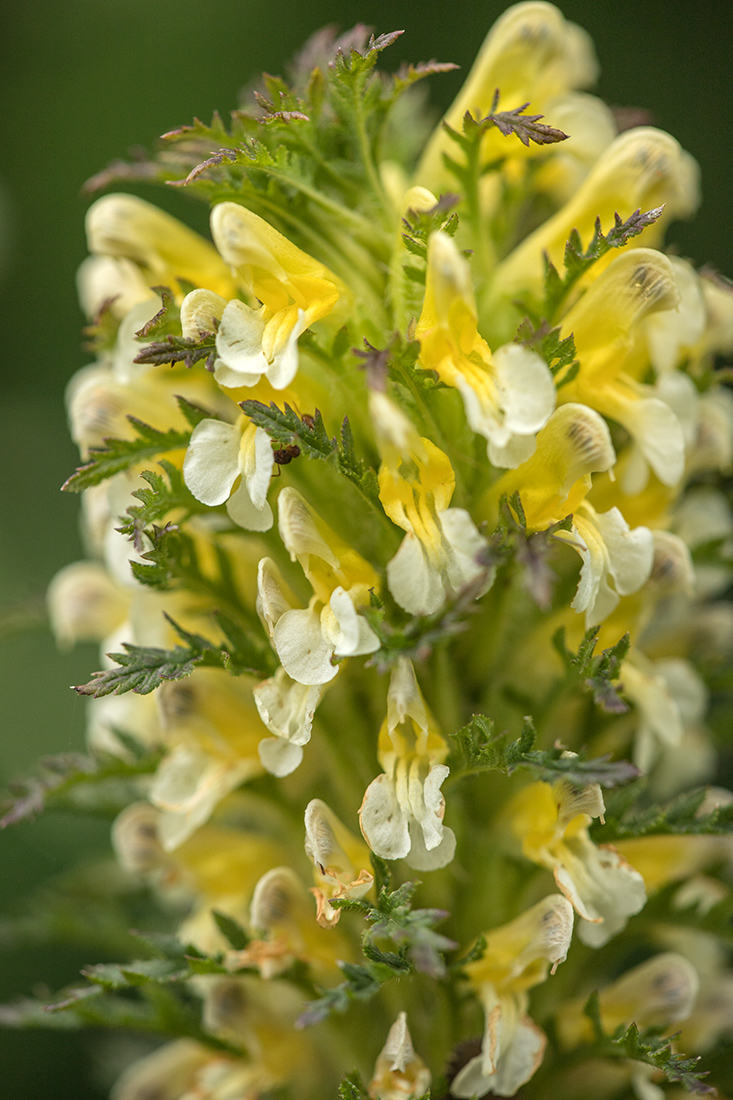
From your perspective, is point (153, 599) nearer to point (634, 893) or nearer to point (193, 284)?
point (193, 284)

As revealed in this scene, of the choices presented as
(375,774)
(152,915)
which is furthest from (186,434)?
(152,915)

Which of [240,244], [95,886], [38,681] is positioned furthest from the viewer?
[38,681]

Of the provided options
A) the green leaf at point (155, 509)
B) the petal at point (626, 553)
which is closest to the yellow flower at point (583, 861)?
the petal at point (626, 553)

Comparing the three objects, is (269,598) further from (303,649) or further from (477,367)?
(477,367)

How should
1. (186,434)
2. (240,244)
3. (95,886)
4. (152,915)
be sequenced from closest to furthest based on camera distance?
(240,244)
(186,434)
(95,886)
(152,915)

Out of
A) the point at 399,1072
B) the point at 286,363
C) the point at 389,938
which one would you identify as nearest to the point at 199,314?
the point at 286,363

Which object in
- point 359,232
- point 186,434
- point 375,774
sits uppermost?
point 359,232

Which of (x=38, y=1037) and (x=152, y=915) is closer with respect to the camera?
(x=152, y=915)

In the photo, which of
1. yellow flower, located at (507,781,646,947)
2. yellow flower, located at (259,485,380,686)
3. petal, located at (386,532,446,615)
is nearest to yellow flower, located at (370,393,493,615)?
petal, located at (386,532,446,615)
